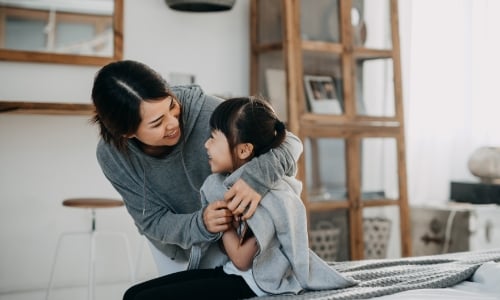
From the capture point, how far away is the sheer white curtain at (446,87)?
12.2 feet

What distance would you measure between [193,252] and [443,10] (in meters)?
2.61

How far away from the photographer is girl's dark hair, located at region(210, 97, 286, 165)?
165cm

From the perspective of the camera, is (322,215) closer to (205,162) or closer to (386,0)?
(386,0)

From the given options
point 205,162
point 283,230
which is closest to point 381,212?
point 205,162

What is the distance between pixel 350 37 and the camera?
11.3ft

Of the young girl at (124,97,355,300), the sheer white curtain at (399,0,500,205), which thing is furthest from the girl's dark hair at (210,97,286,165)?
the sheer white curtain at (399,0,500,205)

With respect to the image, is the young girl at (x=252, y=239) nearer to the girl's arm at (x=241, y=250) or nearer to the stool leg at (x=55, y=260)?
the girl's arm at (x=241, y=250)

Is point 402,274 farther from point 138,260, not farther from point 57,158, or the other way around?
point 57,158

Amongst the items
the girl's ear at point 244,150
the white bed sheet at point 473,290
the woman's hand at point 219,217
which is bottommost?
the white bed sheet at point 473,290

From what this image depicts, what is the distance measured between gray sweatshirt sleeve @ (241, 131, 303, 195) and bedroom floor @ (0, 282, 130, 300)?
1842 mm

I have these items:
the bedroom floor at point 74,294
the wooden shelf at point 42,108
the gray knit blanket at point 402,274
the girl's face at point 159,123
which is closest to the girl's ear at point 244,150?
the girl's face at point 159,123

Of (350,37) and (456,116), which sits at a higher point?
(350,37)

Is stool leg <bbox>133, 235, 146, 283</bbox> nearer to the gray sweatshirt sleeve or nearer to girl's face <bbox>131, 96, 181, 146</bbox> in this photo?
girl's face <bbox>131, 96, 181, 146</bbox>

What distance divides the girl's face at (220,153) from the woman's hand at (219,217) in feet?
0.33
